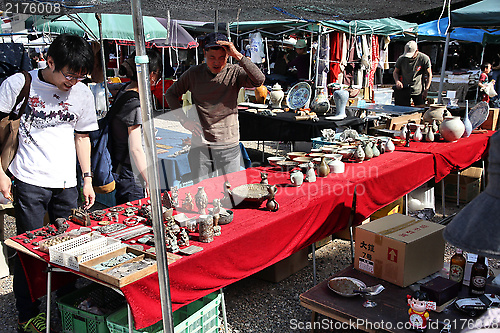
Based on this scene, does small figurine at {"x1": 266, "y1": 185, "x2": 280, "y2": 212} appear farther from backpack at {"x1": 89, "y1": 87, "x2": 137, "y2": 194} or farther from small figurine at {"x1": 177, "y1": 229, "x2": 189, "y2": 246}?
backpack at {"x1": 89, "y1": 87, "x2": 137, "y2": 194}

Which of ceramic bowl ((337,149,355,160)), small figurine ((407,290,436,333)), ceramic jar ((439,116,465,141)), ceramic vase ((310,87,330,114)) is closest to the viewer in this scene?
small figurine ((407,290,436,333))

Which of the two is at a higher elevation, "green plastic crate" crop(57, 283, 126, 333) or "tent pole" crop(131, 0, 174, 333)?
"tent pole" crop(131, 0, 174, 333)

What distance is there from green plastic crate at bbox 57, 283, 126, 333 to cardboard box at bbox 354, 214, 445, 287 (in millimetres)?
1393

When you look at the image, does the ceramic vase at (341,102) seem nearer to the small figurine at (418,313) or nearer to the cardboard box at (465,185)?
the cardboard box at (465,185)

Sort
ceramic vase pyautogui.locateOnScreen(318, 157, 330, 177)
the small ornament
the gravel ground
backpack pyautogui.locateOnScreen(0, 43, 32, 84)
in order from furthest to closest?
backpack pyautogui.locateOnScreen(0, 43, 32, 84) → ceramic vase pyautogui.locateOnScreen(318, 157, 330, 177) → the gravel ground → the small ornament

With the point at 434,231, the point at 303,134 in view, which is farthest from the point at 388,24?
the point at 434,231

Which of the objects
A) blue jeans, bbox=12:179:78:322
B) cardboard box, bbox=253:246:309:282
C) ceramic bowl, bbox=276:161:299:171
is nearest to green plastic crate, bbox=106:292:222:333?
blue jeans, bbox=12:179:78:322

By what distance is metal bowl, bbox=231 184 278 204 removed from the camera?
108 inches

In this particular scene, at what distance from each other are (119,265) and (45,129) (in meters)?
0.89

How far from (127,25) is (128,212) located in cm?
673

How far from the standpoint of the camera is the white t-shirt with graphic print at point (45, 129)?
7.55 ft

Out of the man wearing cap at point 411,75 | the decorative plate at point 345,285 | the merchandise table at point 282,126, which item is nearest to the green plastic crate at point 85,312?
the decorative plate at point 345,285

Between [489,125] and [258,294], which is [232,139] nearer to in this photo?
[258,294]

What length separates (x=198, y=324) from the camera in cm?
233
